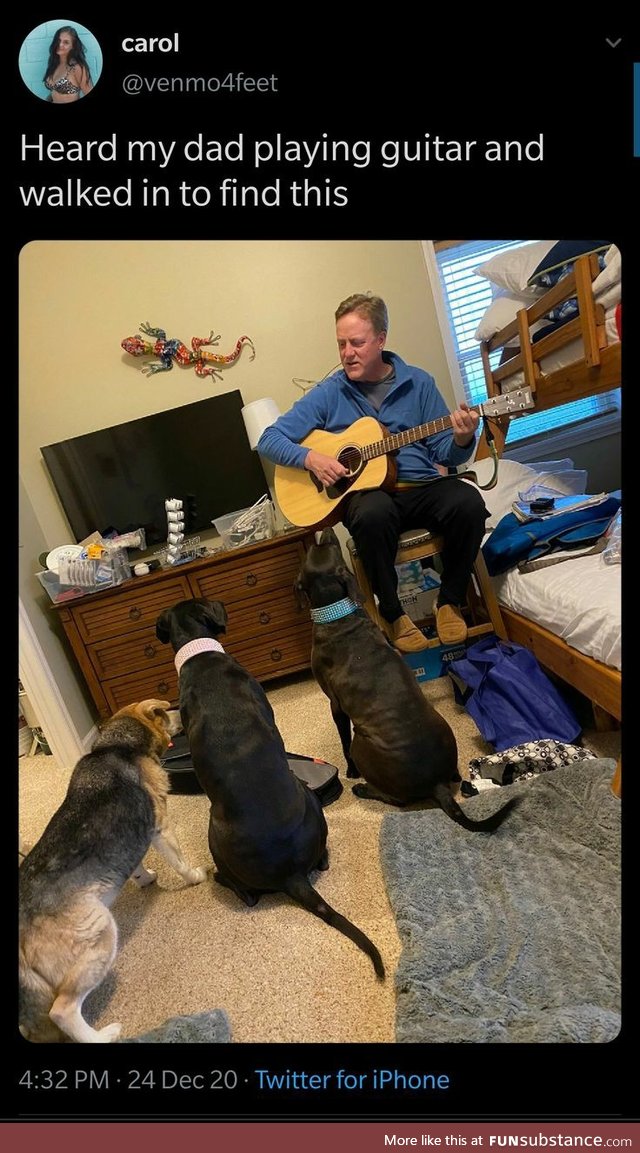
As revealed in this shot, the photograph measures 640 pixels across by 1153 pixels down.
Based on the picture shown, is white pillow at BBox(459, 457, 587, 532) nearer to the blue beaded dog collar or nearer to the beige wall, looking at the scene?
the beige wall

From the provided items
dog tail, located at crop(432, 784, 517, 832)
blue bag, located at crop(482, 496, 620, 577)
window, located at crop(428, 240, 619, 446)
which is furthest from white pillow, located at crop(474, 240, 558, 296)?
dog tail, located at crop(432, 784, 517, 832)

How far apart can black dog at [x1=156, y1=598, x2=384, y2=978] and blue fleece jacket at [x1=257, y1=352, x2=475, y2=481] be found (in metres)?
1.08

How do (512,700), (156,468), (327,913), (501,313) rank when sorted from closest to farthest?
(327,913), (512,700), (501,313), (156,468)

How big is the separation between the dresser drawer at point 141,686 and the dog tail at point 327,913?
1.54 meters

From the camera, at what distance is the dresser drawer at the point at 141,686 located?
2.54 m

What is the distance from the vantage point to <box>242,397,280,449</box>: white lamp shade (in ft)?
8.79

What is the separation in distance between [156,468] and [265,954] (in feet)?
7.64

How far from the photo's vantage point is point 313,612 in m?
1.71

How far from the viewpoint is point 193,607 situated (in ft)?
5.04

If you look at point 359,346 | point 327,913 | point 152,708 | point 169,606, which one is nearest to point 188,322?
point 359,346
